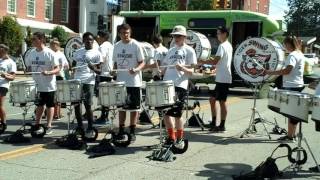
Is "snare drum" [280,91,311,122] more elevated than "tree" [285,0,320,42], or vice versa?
"tree" [285,0,320,42]

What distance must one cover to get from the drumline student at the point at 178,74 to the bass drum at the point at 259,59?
92.4 inches

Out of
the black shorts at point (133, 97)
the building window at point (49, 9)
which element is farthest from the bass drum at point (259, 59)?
the building window at point (49, 9)

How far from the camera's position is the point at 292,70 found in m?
9.81

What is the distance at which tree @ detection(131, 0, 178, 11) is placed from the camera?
64.2 meters

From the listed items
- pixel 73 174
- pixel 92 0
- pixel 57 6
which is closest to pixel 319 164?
pixel 73 174

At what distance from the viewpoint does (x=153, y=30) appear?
899 inches

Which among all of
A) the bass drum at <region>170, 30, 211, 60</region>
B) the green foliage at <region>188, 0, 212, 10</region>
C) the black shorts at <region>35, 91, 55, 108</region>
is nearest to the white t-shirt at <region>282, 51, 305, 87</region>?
the black shorts at <region>35, 91, 55, 108</region>

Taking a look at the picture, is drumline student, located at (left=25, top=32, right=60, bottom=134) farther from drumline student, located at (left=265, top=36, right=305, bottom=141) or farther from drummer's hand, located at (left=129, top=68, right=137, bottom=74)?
drumline student, located at (left=265, top=36, right=305, bottom=141)

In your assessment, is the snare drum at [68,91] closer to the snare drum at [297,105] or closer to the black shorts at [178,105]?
the black shorts at [178,105]

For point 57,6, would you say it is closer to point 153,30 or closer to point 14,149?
point 153,30

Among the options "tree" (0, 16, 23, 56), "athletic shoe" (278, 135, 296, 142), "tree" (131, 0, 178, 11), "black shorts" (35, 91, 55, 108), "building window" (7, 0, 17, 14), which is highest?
"tree" (131, 0, 178, 11)

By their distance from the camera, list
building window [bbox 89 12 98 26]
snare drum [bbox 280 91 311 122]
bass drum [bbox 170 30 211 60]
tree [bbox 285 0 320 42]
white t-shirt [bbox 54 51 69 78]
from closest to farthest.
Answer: snare drum [bbox 280 91 311 122], white t-shirt [bbox 54 51 69 78], bass drum [bbox 170 30 211 60], building window [bbox 89 12 98 26], tree [bbox 285 0 320 42]

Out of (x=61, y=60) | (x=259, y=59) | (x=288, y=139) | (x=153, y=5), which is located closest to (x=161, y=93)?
(x=288, y=139)

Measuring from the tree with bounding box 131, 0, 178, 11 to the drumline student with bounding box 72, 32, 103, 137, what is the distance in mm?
54242
